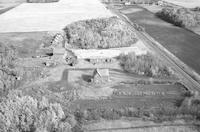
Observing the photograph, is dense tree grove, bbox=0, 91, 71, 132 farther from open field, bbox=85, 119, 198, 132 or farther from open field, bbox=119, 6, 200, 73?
open field, bbox=119, 6, 200, 73

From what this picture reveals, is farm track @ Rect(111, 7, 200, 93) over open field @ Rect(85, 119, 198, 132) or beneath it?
over

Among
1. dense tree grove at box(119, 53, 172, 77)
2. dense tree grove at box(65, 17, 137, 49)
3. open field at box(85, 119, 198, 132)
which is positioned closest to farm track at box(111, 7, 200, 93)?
dense tree grove at box(119, 53, 172, 77)

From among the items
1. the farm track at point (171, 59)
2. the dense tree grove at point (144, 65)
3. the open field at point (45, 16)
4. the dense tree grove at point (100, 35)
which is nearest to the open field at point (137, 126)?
the farm track at point (171, 59)

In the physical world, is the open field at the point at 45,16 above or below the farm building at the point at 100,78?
above

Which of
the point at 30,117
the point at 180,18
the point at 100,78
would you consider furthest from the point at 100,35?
the point at 30,117

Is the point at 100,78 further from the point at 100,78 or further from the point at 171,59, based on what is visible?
the point at 171,59

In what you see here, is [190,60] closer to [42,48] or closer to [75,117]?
[75,117]

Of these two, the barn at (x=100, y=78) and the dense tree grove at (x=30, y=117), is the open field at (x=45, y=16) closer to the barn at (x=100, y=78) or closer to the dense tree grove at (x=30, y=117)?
the barn at (x=100, y=78)
